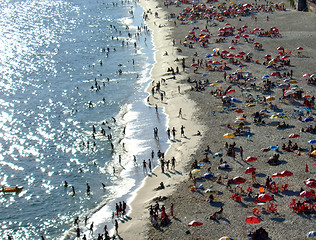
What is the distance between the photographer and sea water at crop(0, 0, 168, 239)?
38.2 metres

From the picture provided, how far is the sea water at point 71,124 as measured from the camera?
125ft

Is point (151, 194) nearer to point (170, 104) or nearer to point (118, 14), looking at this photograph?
point (170, 104)

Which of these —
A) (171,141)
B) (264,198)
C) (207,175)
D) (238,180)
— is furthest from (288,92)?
(264,198)

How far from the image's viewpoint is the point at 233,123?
47.8m

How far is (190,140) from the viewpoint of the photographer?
4631cm

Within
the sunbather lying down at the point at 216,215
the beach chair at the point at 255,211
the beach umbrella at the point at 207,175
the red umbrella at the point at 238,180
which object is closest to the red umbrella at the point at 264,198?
the beach chair at the point at 255,211

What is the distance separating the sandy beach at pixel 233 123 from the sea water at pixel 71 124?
9.56 feet

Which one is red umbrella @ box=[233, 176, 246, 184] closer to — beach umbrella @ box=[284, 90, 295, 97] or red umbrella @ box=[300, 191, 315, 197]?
red umbrella @ box=[300, 191, 315, 197]

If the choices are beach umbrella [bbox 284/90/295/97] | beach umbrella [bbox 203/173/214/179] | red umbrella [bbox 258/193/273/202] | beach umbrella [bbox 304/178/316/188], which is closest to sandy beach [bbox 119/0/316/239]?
beach umbrella [bbox 284/90/295/97]

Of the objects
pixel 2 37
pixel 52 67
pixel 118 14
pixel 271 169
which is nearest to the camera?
pixel 271 169

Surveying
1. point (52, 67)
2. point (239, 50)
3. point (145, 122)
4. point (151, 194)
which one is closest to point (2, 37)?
point (52, 67)

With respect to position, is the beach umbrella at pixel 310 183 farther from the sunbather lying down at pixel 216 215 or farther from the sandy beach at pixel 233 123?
the sunbather lying down at pixel 216 215

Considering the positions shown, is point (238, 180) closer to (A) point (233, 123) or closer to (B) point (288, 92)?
(A) point (233, 123)

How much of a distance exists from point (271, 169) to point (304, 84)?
72.3 ft
